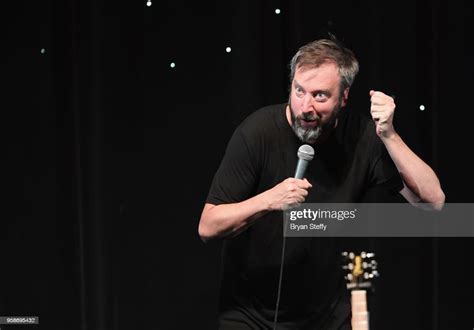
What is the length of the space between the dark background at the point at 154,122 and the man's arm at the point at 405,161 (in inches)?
36.5

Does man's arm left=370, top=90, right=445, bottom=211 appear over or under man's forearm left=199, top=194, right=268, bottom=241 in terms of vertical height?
over

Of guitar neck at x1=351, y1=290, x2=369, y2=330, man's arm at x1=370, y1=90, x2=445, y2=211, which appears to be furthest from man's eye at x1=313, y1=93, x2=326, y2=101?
guitar neck at x1=351, y1=290, x2=369, y2=330

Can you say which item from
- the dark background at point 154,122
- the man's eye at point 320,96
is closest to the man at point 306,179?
the man's eye at point 320,96

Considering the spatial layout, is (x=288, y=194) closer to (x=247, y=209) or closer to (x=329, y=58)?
(x=247, y=209)

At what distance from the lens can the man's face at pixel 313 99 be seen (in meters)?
2.30

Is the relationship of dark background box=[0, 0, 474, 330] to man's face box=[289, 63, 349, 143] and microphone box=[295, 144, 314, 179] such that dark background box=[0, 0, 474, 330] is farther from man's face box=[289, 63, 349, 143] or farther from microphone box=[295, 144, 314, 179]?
microphone box=[295, 144, 314, 179]

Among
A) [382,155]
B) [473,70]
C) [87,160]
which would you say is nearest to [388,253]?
[473,70]

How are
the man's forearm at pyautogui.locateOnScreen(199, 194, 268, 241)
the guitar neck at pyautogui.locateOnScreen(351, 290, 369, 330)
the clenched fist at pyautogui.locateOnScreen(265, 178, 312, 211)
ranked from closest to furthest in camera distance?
the guitar neck at pyautogui.locateOnScreen(351, 290, 369, 330) < the clenched fist at pyautogui.locateOnScreen(265, 178, 312, 211) < the man's forearm at pyautogui.locateOnScreen(199, 194, 268, 241)

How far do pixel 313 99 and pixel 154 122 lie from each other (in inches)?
43.8

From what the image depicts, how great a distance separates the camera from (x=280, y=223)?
2.38 m

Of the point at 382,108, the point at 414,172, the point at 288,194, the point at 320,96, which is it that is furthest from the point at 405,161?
the point at 288,194

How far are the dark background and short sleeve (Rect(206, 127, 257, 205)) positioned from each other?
90 cm

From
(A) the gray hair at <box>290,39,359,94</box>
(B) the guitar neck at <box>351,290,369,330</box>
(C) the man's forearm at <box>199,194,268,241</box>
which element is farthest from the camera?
(A) the gray hair at <box>290,39,359,94</box>

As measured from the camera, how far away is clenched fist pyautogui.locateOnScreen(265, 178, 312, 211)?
2.09m
